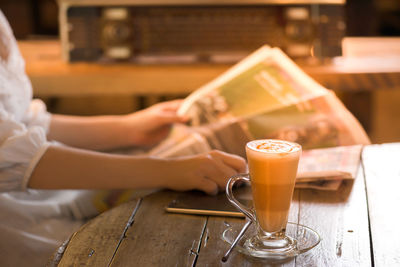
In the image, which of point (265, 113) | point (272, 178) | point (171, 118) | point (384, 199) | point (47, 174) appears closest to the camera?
point (272, 178)

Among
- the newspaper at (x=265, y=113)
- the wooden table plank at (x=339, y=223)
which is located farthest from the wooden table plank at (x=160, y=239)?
the newspaper at (x=265, y=113)

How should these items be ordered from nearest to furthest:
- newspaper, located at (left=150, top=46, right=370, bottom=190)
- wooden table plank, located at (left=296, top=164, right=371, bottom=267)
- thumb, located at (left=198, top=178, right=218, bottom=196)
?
wooden table plank, located at (left=296, top=164, right=371, bottom=267)
thumb, located at (left=198, top=178, right=218, bottom=196)
newspaper, located at (left=150, top=46, right=370, bottom=190)

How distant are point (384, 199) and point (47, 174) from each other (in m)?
0.50

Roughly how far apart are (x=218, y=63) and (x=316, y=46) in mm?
297

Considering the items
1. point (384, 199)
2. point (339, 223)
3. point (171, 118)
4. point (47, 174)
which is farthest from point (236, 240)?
point (171, 118)

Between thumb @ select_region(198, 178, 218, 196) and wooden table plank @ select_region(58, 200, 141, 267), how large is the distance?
0.36 ft

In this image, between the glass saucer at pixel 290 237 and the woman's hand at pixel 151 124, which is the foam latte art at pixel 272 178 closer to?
the glass saucer at pixel 290 237

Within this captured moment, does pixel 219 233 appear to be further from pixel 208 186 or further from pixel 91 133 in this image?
pixel 91 133

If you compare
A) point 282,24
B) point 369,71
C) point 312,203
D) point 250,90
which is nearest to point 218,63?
point 282,24

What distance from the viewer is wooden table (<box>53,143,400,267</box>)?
1.93 feet

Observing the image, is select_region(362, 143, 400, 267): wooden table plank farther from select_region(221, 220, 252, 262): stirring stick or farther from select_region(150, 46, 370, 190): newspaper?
select_region(221, 220, 252, 262): stirring stick

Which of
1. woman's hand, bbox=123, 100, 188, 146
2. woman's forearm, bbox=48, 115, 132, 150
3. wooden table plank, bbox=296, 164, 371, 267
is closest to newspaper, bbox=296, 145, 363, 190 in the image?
wooden table plank, bbox=296, 164, 371, 267

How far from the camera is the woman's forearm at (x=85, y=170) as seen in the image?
2.76 feet

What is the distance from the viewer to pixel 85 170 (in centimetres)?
85
